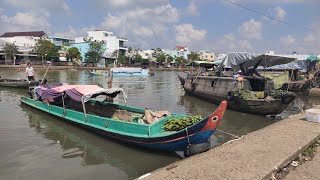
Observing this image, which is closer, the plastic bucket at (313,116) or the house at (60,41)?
the plastic bucket at (313,116)

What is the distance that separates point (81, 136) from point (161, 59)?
90.1m

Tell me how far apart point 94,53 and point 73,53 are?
536 cm

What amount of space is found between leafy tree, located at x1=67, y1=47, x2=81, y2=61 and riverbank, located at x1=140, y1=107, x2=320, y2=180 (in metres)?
72.3

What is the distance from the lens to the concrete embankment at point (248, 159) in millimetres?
5402

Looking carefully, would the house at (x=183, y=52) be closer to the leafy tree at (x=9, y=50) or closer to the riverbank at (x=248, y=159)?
the leafy tree at (x=9, y=50)

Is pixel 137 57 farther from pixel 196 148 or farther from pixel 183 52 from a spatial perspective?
pixel 196 148

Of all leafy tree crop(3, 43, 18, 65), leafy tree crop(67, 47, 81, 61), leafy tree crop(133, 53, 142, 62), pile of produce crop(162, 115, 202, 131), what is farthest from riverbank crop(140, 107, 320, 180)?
leafy tree crop(133, 53, 142, 62)

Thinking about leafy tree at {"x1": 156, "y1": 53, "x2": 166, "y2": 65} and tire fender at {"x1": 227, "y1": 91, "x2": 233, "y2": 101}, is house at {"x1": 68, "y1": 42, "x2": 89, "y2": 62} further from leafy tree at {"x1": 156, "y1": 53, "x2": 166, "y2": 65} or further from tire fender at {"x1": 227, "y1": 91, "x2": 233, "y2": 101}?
tire fender at {"x1": 227, "y1": 91, "x2": 233, "y2": 101}

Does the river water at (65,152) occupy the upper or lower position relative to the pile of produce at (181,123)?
lower

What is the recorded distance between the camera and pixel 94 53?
77812 millimetres

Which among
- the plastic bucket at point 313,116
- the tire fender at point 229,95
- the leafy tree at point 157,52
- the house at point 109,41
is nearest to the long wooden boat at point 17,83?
the tire fender at point 229,95

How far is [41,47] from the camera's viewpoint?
224ft

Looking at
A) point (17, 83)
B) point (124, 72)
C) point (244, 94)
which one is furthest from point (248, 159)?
point (124, 72)

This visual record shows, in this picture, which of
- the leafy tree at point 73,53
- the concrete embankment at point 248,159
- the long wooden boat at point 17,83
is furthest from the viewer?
the leafy tree at point 73,53
